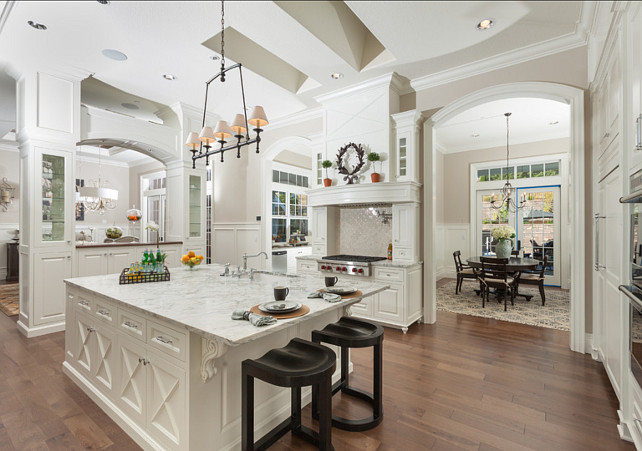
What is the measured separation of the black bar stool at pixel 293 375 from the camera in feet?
5.20

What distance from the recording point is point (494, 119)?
5.80 m

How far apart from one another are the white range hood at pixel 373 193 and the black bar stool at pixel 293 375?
251 centimetres

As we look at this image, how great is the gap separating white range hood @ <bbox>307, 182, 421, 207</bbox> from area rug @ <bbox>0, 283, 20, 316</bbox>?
4515 millimetres

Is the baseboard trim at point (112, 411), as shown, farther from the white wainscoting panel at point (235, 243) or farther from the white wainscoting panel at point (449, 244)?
the white wainscoting panel at point (449, 244)

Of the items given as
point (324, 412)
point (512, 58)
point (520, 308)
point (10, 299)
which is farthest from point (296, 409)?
point (10, 299)

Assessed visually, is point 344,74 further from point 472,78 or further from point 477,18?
point 477,18

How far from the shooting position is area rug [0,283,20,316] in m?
4.53

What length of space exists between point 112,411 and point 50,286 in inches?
98.0

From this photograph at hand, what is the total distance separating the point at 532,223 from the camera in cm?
689

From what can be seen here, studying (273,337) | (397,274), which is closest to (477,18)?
(273,337)

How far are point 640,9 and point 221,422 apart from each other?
2.97m

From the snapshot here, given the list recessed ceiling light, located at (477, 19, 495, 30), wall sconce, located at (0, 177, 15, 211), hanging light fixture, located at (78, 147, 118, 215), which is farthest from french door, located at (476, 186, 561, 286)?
wall sconce, located at (0, 177, 15, 211)

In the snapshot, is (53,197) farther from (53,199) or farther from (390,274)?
(390,274)

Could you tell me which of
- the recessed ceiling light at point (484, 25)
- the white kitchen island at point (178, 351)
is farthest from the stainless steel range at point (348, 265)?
the recessed ceiling light at point (484, 25)
